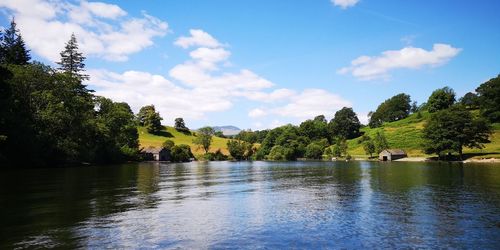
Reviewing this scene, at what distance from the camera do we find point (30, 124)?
87562 mm

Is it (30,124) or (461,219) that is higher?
(30,124)

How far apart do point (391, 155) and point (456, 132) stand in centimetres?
3566

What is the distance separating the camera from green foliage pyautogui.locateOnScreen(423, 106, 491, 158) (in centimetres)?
12912

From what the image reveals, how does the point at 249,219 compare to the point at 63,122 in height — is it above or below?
below

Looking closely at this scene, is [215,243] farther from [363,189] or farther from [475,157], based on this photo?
[475,157]

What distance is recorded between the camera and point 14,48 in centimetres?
12362

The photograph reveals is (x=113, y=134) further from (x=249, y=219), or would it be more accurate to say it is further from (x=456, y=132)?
(x=249, y=219)

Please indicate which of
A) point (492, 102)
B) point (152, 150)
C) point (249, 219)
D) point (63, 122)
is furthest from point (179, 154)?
point (249, 219)

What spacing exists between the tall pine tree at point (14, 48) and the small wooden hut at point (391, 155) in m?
138

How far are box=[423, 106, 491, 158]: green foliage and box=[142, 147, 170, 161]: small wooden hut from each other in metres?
111

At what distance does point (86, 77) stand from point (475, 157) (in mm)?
136946

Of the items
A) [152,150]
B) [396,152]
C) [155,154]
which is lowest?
[396,152]

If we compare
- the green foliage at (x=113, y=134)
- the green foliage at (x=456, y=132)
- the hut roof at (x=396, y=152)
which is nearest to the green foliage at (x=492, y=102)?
the hut roof at (x=396, y=152)

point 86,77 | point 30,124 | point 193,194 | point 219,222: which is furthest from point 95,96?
point 219,222
